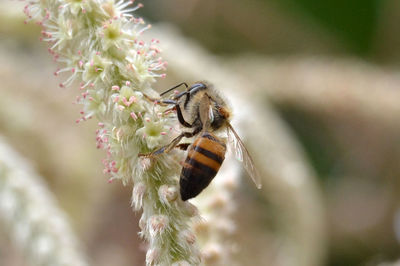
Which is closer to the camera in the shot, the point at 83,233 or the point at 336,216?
the point at 83,233

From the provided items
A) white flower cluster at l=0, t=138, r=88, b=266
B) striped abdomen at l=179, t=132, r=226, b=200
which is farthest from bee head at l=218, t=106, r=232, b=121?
white flower cluster at l=0, t=138, r=88, b=266

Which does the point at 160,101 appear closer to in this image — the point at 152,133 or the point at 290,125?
the point at 152,133

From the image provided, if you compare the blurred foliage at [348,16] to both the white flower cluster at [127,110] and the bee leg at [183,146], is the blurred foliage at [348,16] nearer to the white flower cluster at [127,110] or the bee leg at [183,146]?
the bee leg at [183,146]

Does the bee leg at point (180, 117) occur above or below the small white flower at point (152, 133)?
below

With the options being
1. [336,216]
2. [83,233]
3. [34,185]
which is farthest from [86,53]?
[336,216]

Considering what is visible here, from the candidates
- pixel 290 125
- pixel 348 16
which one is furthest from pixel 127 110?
pixel 348 16

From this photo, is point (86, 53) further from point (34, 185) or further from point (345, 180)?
point (345, 180)

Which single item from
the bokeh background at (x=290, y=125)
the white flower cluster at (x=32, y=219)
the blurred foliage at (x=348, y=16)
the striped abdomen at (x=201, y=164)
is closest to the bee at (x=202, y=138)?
the striped abdomen at (x=201, y=164)
